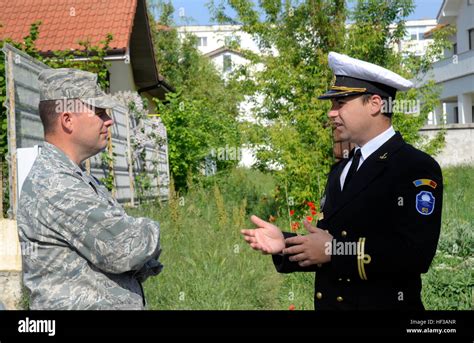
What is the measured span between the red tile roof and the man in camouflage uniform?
11.5 m

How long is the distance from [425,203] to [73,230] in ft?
4.22

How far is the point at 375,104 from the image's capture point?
9.56 ft

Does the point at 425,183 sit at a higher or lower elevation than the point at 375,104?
lower

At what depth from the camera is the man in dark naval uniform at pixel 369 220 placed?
2.59 meters

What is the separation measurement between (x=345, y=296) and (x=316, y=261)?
274 millimetres

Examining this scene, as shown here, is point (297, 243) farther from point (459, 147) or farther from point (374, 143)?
point (459, 147)

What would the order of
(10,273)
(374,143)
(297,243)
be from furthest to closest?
(10,273) → (374,143) → (297,243)

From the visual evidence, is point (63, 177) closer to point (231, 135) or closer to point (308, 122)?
point (308, 122)

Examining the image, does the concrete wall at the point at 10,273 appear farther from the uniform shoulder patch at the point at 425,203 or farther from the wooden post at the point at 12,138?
the uniform shoulder patch at the point at 425,203

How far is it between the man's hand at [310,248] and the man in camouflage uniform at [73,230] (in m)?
0.52

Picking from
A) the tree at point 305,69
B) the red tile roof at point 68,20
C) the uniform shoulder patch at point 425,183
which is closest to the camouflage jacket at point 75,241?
the uniform shoulder patch at point 425,183

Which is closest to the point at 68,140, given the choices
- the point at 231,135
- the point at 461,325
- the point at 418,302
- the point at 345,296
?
the point at 345,296

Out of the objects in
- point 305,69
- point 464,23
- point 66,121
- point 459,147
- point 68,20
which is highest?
point 464,23

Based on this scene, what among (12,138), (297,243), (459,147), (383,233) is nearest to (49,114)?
(297,243)
